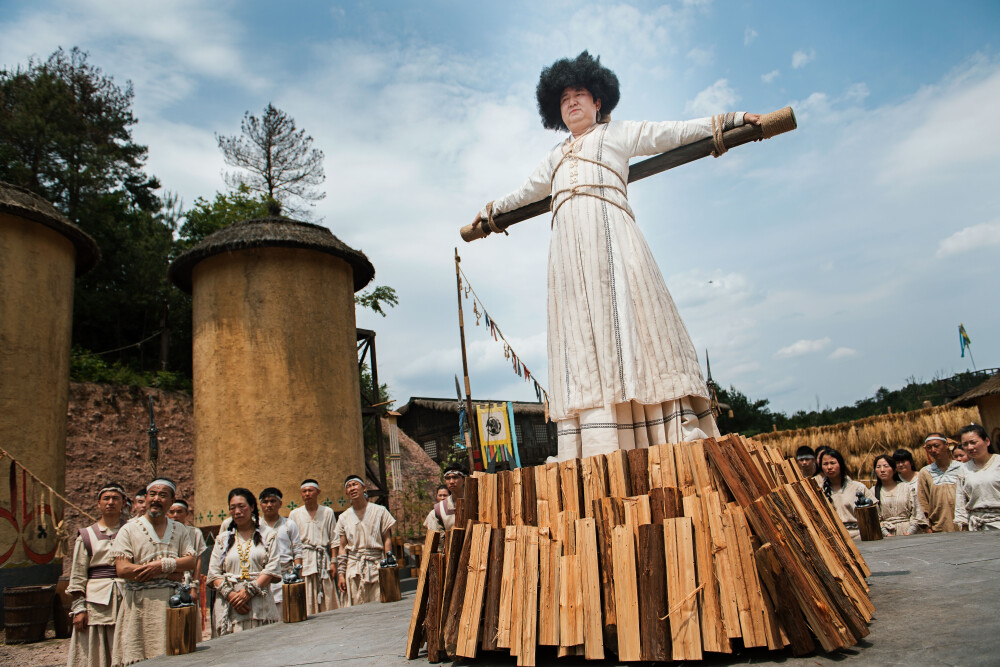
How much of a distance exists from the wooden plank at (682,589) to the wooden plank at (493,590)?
780 mm

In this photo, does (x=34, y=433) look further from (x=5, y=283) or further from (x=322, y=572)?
(x=322, y=572)

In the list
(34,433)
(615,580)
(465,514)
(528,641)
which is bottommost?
(528,641)

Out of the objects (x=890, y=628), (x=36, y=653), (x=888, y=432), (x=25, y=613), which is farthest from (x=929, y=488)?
(x=25, y=613)

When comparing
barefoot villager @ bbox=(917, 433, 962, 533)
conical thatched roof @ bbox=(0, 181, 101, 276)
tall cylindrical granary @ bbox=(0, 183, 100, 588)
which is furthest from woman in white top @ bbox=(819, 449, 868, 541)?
conical thatched roof @ bbox=(0, 181, 101, 276)

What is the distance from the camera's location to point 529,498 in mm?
3256

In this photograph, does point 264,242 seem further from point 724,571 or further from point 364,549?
point 724,571

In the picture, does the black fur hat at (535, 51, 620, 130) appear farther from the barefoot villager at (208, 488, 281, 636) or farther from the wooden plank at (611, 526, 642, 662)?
the barefoot villager at (208, 488, 281, 636)

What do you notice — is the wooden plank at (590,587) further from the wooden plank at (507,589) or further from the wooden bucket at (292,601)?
the wooden bucket at (292,601)

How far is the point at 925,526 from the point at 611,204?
16.9 feet

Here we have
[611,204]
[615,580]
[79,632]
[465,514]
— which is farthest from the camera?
[79,632]

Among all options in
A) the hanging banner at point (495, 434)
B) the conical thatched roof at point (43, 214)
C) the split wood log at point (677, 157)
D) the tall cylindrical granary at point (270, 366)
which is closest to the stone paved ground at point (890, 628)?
the split wood log at point (677, 157)

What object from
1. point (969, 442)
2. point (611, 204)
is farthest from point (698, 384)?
point (969, 442)

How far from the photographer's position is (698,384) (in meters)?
3.72

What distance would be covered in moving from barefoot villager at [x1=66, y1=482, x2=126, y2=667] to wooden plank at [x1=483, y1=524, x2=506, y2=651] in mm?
4054
